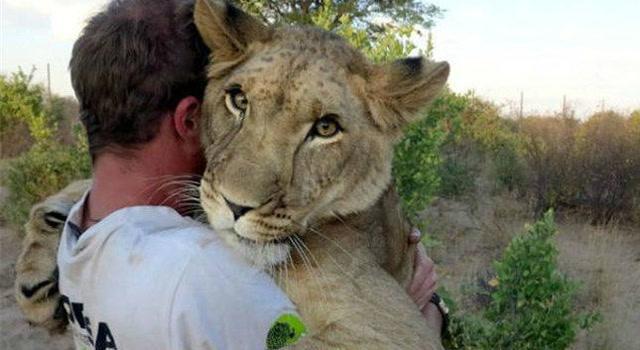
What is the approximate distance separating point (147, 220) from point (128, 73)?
1.38ft

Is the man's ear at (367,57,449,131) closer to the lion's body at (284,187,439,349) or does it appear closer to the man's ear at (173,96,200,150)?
the lion's body at (284,187,439,349)

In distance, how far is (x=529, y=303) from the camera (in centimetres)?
496

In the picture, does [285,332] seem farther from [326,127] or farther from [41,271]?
[41,271]

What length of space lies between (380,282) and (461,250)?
8356 millimetres

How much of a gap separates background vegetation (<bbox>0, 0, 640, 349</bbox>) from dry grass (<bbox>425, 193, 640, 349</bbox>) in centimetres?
12

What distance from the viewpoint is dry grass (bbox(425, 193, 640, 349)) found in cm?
815

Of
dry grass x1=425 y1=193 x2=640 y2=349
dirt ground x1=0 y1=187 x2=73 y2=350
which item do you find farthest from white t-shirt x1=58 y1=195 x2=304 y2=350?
dry grass x1=425 y1=193 x2=640 y2=349

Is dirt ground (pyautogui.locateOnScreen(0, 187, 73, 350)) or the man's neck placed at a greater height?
the man's neck

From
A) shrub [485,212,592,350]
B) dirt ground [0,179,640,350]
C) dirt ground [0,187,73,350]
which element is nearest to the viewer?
shrub [485,212,592,350]

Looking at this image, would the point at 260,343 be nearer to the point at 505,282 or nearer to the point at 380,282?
the point at 380,282

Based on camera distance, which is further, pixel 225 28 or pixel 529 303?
pixel 529 303

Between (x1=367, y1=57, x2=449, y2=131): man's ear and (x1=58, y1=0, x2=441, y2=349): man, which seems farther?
(x1=367, y1=57, x2=449, y2=131): man's ear

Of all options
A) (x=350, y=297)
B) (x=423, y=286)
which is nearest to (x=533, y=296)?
(x=423, y=286)

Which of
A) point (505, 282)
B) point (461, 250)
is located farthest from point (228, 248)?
point (461, 250)
